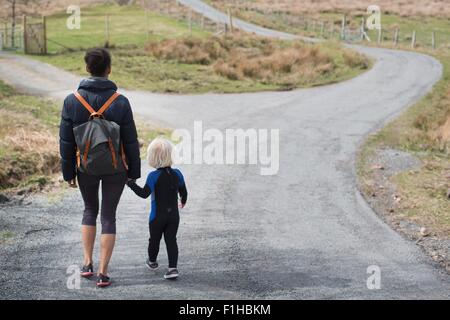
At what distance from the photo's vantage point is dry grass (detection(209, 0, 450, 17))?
65.6 meters

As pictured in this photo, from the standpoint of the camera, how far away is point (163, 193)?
621 centimetres

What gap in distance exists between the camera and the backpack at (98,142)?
224 inches

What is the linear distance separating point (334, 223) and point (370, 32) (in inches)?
1826

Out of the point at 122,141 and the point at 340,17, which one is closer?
the point at 122,141

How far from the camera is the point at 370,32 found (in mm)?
52906

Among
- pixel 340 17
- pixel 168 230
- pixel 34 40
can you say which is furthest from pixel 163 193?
pixel 340 17

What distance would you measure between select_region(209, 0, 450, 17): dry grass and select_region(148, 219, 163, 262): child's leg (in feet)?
198

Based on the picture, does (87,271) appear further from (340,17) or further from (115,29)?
(340,17)

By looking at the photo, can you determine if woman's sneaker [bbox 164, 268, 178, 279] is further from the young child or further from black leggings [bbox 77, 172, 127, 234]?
black leggings [bbox 77, 172, 127, 234]

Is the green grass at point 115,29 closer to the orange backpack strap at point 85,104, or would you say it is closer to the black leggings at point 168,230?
the black leggings at point 168,230

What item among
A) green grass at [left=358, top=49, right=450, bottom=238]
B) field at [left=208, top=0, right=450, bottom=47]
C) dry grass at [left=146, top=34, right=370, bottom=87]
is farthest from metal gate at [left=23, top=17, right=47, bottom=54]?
field at [left=208, top=0, right=450, bottom=47]

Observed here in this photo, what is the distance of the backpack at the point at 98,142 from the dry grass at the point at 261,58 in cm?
2096

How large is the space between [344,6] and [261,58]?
140ft

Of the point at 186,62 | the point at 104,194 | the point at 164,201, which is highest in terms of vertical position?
the point at 104,194
